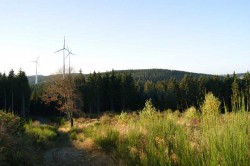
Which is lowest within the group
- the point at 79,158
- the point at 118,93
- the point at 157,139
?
the point at 118,93

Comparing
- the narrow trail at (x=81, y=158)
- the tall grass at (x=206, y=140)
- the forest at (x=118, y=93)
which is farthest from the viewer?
the forest at (x=118, y=93)

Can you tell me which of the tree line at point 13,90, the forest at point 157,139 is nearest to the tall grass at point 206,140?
the forest at point 157,139

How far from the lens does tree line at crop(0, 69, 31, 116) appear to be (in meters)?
74.8

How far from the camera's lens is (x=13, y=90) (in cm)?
7531

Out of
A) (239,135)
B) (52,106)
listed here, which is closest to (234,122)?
(239,135)

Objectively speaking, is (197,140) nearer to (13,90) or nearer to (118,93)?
(13,90)

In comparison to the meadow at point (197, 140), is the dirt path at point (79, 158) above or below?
below

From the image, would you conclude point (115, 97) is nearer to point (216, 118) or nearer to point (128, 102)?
point (128, 102)

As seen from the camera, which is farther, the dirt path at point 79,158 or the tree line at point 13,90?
the tree line at point 13,90

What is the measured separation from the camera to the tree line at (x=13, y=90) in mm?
74750

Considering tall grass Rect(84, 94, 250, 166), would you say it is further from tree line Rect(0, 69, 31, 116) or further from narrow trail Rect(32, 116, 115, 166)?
tree line Rect(0, 69, 31, 116)

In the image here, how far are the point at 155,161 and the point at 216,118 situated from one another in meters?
1.84

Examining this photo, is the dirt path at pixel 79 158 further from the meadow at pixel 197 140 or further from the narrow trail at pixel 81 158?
the meadow at pixel 197 140

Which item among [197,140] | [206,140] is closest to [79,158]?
[197,140]
